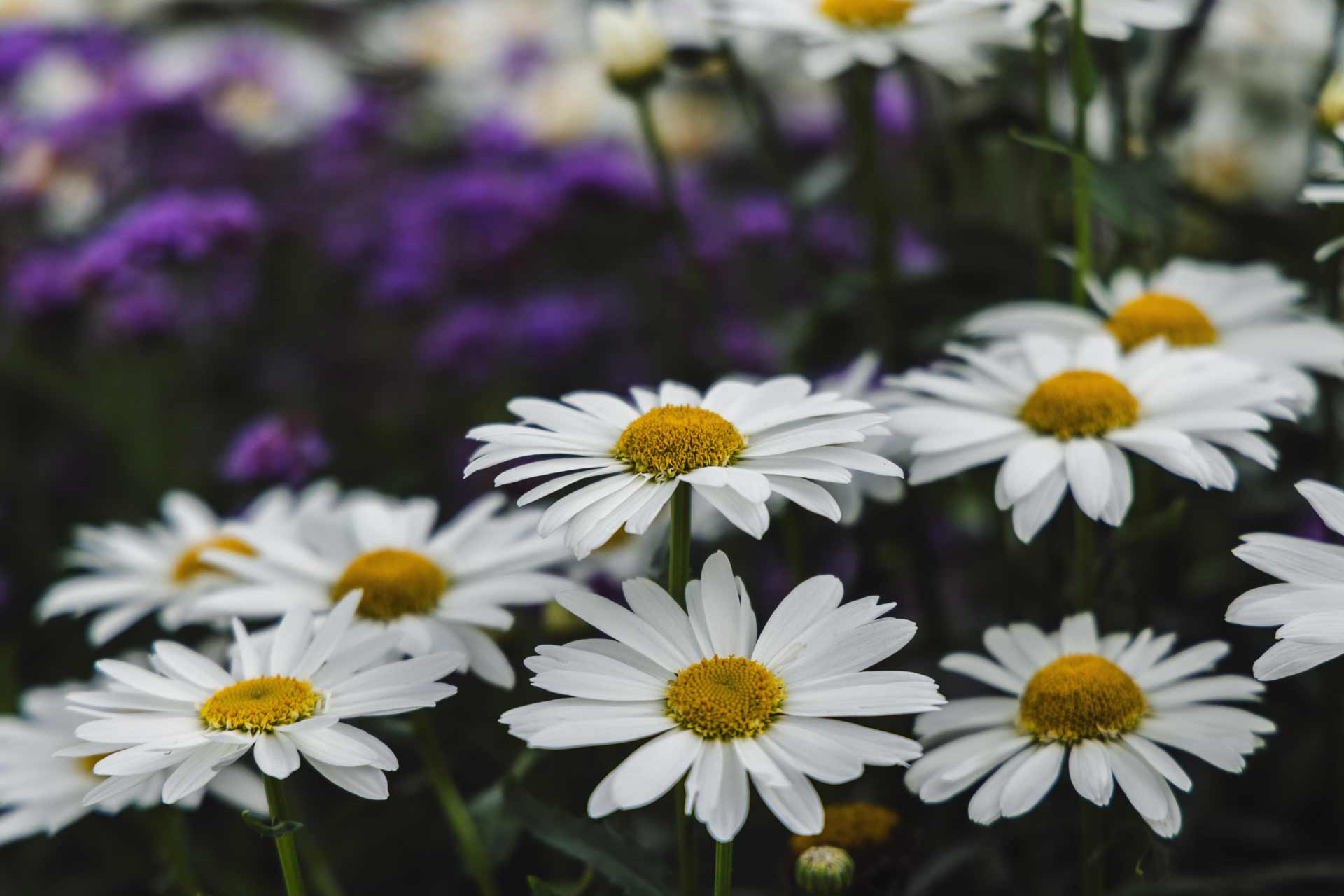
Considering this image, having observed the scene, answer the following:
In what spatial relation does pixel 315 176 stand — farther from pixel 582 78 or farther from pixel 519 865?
pixel 519 865

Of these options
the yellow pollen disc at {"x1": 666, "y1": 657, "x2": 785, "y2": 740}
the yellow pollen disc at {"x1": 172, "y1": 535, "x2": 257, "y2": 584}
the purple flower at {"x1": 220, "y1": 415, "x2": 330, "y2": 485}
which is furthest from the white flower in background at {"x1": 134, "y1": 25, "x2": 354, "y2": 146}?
the yellow pollen disc at {"x1": 666, "y1": 657, "x2": 785, "y2": 740}

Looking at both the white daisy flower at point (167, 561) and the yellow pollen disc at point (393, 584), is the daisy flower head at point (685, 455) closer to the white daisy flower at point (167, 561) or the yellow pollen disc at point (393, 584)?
the yellow pollen disc at point (393, 584)

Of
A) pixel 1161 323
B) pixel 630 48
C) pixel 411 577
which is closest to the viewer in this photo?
pixel 411 577

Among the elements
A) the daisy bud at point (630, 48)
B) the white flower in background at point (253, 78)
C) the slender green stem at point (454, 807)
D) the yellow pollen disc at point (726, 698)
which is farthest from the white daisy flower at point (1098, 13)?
the white flower in background at point (253, 78)

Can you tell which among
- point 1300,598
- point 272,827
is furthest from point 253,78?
point 1300,598

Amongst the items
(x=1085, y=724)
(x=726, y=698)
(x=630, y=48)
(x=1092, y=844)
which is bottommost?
(x=1092, y=844)

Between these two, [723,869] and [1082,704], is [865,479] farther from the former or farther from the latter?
[723,869]
